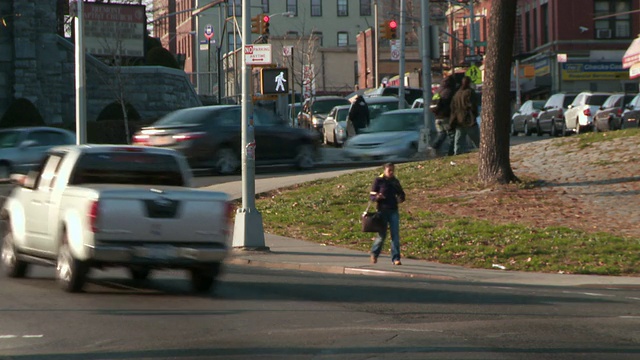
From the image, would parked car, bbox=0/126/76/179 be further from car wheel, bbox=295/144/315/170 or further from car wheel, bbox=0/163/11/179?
car wheel, bbox=295/144/315/170

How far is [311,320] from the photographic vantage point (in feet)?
38.8

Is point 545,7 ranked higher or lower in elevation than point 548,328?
higher

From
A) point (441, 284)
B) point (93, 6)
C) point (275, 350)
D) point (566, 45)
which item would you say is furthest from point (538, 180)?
point (566, 45)

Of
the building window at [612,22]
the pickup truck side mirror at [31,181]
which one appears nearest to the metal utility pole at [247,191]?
the pickup truck side mirror at [31,181]

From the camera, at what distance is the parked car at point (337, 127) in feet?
145

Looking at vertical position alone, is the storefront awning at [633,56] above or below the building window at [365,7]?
below

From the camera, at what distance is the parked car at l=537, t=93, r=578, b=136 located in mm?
45156

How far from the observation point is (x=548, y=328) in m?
11.4

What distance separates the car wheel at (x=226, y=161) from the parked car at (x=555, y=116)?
63.3ft

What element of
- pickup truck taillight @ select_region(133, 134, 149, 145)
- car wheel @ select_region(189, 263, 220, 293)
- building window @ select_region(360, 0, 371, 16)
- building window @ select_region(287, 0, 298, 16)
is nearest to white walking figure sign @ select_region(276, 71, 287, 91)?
car wheel @ select_region(189, 263, 220, 293)

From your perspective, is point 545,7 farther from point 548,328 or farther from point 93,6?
point 548,328

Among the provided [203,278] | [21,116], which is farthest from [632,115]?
[203,278]

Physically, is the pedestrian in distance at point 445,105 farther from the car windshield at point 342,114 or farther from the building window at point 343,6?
the building window at point 343,6

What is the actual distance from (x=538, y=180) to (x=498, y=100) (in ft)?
6.47
